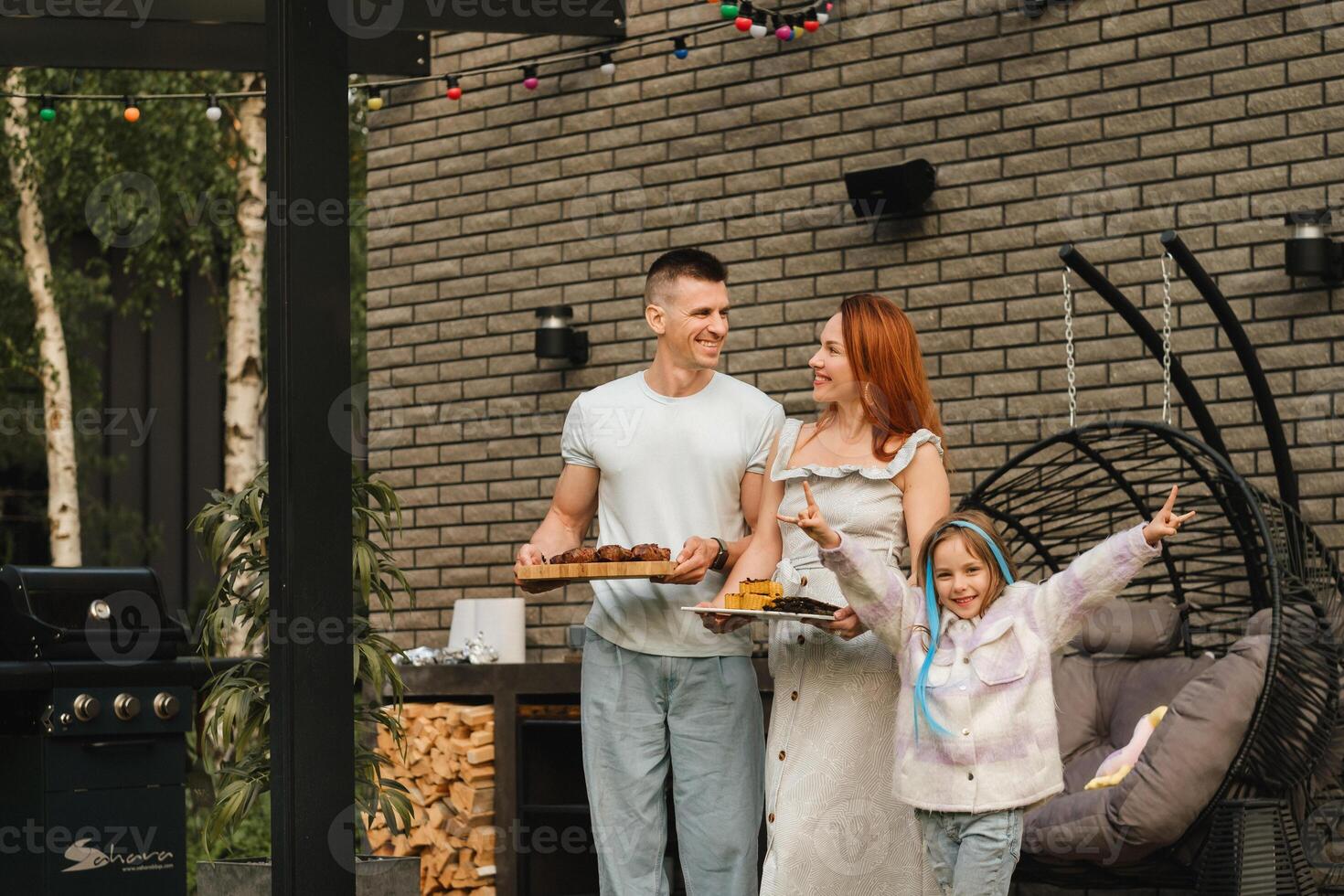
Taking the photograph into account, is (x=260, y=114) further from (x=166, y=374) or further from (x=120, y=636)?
(x=166, y=374)

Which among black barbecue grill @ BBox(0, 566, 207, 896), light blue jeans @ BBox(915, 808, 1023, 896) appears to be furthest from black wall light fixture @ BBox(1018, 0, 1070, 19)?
black barbecue grill @ BBox(0, 566, 207, 896)

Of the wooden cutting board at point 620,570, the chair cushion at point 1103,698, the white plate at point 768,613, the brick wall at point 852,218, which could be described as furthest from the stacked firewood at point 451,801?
the white plate at point 768,613

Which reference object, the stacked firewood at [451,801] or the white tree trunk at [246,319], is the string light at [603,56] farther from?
the white tree trunk at [246,319]

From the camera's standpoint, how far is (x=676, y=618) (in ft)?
11.6

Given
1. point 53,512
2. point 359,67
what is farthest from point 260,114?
point 359,67

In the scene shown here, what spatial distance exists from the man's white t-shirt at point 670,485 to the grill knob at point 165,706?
199 cm

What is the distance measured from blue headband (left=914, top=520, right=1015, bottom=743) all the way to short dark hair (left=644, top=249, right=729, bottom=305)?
77 cm

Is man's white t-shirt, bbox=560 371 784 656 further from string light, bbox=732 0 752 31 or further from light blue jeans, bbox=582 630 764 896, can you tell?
string light, bbox=732 0 752 31

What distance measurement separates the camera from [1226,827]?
4027 mm

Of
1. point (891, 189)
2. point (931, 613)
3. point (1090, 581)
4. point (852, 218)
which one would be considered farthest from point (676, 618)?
point (852, 218)

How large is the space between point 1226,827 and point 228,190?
11.4 metres

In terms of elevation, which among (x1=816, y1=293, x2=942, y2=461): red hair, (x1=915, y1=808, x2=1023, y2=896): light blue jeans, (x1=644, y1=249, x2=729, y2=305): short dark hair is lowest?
(x1=915, y1=808, x2=1023, y2=896): light blue jeans

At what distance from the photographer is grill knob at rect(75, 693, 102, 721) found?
483 cm

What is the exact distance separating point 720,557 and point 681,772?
0.46 metres
